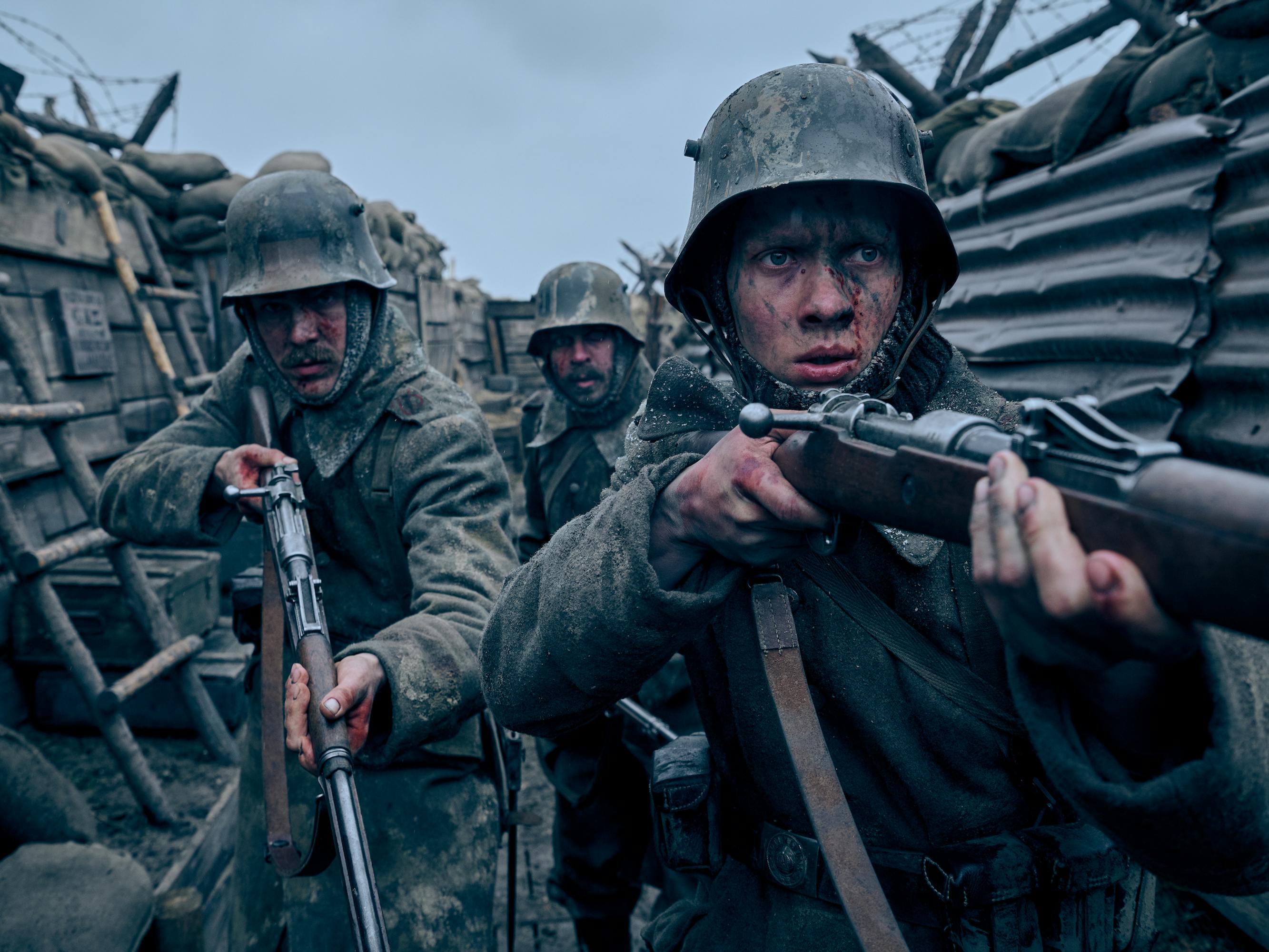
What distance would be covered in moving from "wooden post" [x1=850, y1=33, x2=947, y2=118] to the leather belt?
27.3ft

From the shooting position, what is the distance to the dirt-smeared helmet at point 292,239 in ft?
9.78

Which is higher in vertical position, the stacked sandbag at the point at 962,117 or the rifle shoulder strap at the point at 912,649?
the stacked sandbag at the point at 962,117

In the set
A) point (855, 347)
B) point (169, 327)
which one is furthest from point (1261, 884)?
point (169, 327)

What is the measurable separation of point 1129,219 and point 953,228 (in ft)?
6.78

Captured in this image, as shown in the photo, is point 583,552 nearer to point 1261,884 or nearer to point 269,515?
point 1261,884

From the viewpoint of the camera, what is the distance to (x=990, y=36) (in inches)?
365

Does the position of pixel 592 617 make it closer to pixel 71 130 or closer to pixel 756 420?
pixel 756 420

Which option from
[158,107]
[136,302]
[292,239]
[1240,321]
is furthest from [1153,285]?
[158,107]

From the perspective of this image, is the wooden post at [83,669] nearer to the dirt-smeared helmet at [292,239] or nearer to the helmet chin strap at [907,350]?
the dirt-smeared helmet at [292,239]

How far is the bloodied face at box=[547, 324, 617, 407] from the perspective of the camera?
5285 mm

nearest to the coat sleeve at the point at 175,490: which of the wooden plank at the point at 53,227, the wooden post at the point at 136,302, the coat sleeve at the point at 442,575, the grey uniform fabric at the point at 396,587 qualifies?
the grey uniform fabric at the point at 396,587

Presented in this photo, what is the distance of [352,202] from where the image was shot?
10.9ft

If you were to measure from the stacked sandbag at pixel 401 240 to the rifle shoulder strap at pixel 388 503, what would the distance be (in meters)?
9.71

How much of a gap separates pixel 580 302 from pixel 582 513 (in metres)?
2.10
